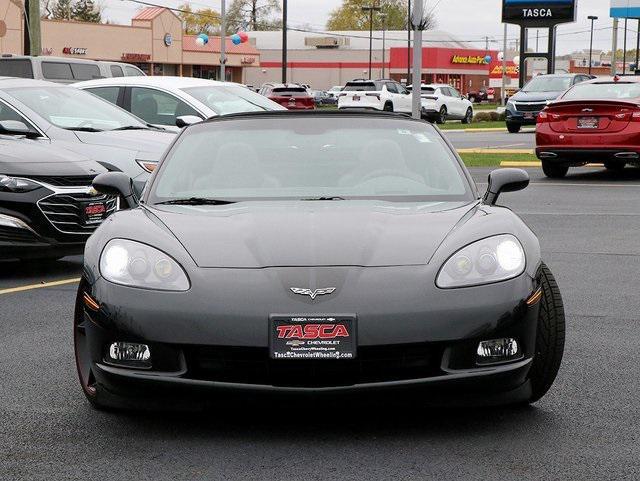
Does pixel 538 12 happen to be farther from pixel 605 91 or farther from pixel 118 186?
pixel 118 186

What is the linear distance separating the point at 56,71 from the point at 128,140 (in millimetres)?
11446

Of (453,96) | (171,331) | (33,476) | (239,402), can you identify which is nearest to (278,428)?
(239,402)

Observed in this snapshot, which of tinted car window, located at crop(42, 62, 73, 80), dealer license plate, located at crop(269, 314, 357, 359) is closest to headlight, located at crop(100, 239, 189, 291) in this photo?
dealer license plate, located at crop(269, 314, 357, 359)

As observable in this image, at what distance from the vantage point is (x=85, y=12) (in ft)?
395

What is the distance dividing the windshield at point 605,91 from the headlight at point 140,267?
1364 centimetres

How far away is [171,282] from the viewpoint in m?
4.53

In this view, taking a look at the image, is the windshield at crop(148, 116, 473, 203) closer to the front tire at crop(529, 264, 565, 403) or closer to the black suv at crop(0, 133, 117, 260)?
the front tire at crop(529, 264, 565, 403)

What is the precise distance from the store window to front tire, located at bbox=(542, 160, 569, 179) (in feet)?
21.3

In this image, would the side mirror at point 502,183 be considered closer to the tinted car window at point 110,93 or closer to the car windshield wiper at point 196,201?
the car windshield wiper at point 196,201

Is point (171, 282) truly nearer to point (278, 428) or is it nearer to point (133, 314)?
point (133, 314)

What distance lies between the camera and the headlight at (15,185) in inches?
353

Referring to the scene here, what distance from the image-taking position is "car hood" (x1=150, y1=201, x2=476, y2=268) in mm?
4574

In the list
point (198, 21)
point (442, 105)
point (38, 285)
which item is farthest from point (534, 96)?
point (198, 21)

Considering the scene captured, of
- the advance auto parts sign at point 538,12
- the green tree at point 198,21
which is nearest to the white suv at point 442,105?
the advance auto parts sign at point 538,12
